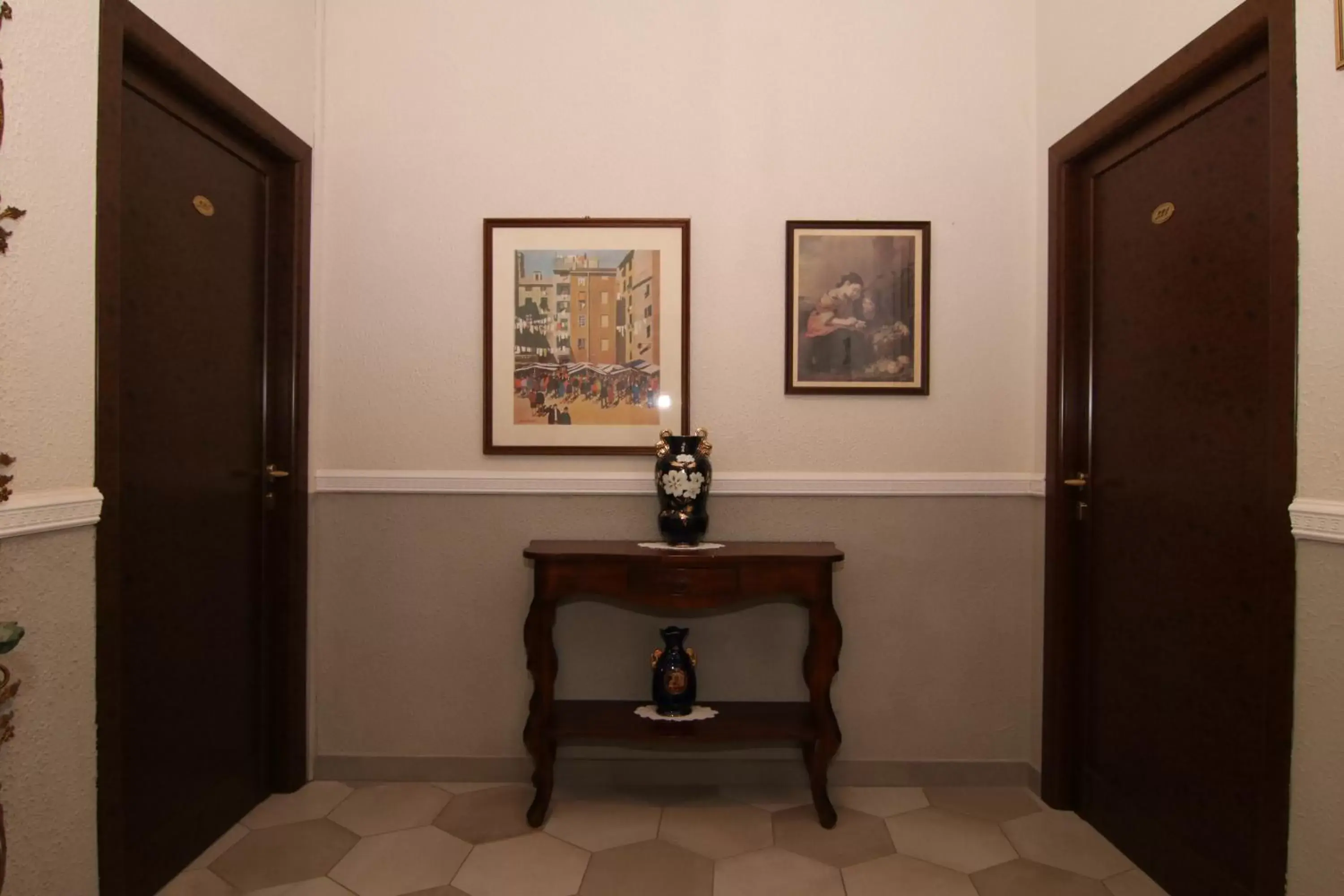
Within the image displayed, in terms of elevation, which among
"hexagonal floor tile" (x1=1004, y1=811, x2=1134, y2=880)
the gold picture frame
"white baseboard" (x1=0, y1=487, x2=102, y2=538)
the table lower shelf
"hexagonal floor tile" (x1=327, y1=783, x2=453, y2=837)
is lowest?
"hexagonal floor tile" (x1=1004, y1=811, x2=1134, y2=880)

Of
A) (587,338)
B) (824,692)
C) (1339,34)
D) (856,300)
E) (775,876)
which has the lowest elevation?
(775,876)

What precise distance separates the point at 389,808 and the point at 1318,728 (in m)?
2.42

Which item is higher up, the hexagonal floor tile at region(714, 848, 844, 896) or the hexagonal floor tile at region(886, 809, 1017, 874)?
the hexagonal floor tile at region(886, 809, 1017, 874)

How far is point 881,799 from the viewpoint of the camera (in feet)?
8.14

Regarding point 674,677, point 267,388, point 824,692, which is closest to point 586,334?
point 267,388

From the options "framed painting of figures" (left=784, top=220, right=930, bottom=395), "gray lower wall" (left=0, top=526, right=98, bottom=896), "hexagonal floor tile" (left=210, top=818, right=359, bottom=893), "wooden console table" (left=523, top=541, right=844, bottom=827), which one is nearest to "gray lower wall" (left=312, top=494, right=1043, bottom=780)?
"wooden console table" (left=523, top=541, right=844, bottom=827)

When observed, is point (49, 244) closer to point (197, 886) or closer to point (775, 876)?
point (197, 886)

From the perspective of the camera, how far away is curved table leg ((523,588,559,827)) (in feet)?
7.54

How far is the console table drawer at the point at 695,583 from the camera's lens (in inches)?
89.3

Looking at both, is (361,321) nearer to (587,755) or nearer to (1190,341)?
(587,755)

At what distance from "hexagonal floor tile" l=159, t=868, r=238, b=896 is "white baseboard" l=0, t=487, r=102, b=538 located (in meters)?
1.05

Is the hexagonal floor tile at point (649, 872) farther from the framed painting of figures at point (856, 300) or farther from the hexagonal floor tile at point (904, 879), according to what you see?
the framed painting of figures at point (856, 300)

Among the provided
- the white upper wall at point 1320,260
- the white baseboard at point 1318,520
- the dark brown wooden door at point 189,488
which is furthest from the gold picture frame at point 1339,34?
the dark brown wooden door at point 189,488

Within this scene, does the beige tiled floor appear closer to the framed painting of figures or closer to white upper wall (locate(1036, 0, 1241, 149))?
the framed painting of figures
